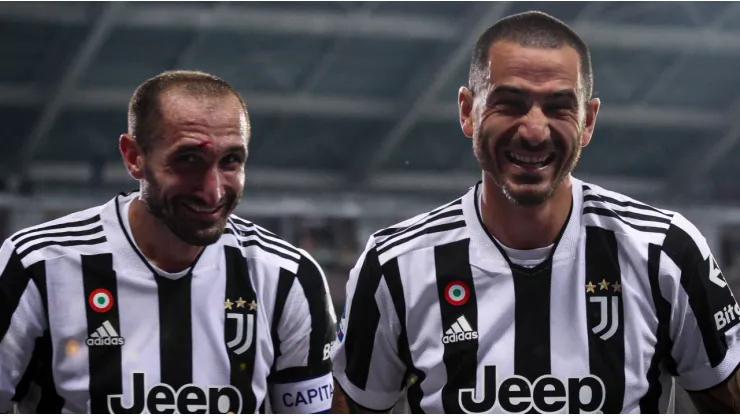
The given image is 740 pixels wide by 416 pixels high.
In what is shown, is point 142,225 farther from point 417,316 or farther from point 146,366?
point 417,316

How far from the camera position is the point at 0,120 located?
628cm

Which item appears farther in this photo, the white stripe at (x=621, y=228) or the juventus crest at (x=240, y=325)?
the juventus crest at (x=240, y=325)

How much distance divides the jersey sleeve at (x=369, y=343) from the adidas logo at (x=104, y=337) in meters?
0.46

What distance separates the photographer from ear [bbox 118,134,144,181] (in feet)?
7.47

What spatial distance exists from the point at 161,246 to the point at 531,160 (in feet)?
2.71

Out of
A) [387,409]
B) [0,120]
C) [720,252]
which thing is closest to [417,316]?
[387,409]

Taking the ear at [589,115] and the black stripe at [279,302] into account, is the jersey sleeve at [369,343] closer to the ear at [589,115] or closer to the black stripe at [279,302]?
the black stripe at [279,302]

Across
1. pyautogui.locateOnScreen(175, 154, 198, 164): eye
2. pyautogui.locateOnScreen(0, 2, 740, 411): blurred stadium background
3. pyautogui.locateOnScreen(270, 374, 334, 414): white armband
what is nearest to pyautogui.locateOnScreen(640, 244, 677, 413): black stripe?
pyautogui.locateOnScreen(270, 374, 334, 414): white armband

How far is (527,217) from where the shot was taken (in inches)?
83.0

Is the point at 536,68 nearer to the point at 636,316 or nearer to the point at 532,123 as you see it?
the point at 532,123

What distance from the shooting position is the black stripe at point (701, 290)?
2029mm

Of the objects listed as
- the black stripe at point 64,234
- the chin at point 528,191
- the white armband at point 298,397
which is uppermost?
the chin at point 528,191

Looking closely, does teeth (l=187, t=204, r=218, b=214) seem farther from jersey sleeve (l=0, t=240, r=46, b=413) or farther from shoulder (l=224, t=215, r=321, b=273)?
jersey sleeve (l=0, t=240, r=46, b=413)

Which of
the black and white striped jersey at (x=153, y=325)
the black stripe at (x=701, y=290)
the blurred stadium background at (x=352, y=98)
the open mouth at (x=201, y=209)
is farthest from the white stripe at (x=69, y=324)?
the blurred stadium background at (x=352, y=98)
